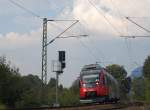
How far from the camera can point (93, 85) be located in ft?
158

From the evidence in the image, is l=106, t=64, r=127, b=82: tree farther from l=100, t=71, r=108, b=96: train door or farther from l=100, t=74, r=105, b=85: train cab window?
l=100, t=74, r=105, b=85: train cab window

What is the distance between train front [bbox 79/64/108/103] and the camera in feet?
156

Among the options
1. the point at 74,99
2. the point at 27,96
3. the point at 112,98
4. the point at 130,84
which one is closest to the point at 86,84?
the point at 112,98

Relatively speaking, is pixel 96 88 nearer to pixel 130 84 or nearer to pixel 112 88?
pixel 112 88

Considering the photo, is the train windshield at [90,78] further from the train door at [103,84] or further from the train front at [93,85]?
the train door at [103,84]

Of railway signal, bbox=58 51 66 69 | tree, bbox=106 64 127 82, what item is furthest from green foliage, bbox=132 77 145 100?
railway signal, bbox=58 51 66 69

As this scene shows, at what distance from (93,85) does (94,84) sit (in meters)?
0.19

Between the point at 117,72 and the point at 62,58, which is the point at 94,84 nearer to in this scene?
the point at 62,58

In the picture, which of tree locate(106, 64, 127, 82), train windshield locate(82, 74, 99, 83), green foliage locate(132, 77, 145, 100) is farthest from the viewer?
tree locate(106, 64, 127, 82)

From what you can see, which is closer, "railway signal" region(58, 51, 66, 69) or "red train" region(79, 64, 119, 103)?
"railway signal" region(58, 51, 66, 69)

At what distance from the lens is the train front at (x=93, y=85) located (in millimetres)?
47625

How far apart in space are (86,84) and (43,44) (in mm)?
5691

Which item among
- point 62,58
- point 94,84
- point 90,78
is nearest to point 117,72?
point 94,84

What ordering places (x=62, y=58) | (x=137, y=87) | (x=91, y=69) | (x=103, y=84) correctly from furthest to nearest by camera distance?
(x=137, y=87), (x=91, y=69), (x=103, y=84), (x=62, y=58)
